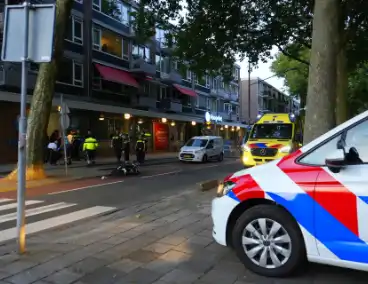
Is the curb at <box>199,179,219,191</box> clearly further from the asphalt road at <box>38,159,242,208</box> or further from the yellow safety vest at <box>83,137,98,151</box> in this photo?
the yellow safety vest at <box>83,137,98,151</box>

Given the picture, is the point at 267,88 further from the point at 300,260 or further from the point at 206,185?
the point at 300,260

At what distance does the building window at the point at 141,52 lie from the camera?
1414 inches

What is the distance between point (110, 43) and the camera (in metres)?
32.7

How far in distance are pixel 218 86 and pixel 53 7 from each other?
172ft

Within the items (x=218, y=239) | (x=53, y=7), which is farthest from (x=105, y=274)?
(x=53, y=7)

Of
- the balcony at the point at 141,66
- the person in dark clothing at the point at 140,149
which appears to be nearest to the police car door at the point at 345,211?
the person in dark clothing at the point at 140,149

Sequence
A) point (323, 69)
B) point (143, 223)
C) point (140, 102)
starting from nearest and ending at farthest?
point (143, 223) < point (323, 69) < point (140, 102)

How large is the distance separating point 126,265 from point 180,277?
72cm

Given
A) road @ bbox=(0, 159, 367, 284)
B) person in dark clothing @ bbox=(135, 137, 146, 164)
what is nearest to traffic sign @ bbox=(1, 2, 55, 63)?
road @ bbox=(0, 159, 367, 284)

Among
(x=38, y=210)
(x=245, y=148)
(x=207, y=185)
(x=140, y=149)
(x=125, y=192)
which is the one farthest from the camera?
(x=140, y=149)

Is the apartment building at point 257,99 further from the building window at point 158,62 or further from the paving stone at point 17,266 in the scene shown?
the paving stone at point 17,266

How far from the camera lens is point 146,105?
36.3 m

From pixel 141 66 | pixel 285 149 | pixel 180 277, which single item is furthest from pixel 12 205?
pixel 141 66

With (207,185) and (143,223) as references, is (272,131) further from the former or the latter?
(143,223)
